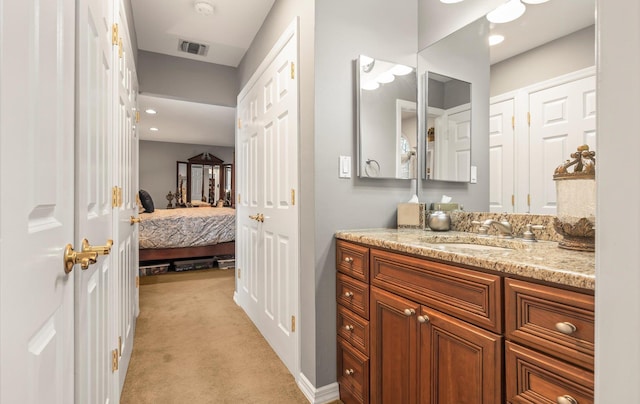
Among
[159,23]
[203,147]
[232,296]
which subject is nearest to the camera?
[159,23]

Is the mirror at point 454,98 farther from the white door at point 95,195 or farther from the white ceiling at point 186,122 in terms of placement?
the white ceiling at point 186,122

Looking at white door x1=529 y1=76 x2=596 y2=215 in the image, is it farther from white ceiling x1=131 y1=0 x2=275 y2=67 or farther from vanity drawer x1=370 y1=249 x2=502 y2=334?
white ceiling x1=131 y1=0 x2=275 y2=67

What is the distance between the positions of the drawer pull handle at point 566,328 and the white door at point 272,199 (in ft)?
4.44

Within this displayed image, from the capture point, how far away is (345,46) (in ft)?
5.82

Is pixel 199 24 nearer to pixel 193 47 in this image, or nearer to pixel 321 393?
pixel 193 47

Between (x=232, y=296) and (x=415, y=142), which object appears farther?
(x=232, y=296)

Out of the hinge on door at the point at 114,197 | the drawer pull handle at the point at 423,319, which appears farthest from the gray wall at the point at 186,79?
the drawer pull handle at the point at 423,319

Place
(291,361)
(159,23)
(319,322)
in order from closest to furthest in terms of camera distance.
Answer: (319,322)
(291,361)
(159,23)

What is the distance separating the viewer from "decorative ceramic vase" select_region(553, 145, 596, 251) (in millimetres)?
1052

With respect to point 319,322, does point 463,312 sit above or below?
above

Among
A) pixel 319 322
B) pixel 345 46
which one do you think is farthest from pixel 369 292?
pixel 345 46

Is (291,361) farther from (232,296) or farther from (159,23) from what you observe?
(159,23)

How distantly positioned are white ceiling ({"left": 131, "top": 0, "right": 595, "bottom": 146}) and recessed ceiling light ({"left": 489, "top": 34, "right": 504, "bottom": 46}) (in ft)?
0.08

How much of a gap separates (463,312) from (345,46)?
150cm
